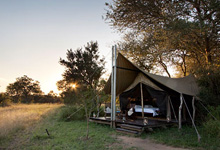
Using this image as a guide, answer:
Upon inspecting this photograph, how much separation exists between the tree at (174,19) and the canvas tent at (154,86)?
170 centimetres

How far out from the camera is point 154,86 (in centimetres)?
721

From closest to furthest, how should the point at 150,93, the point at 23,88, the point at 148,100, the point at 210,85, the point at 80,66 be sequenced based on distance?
1. the point at 210,85
2. the point at 150,93
3. the point at 148,100
4. the point at 80,66
5. the point at 23,88

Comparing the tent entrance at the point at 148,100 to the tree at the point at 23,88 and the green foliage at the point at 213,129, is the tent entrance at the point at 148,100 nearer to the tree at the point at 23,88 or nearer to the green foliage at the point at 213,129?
the green foliage at the point at 213,129

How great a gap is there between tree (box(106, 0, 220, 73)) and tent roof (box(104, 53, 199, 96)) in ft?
4.70

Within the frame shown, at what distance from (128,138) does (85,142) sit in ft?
4.51

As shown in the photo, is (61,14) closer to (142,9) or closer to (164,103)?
(142,9)

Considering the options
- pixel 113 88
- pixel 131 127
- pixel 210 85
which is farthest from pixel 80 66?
pixel 210 85

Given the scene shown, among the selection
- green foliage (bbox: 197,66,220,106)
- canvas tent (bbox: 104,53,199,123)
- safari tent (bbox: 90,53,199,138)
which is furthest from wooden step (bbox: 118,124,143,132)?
green foliage (bbox: 197,66,220,106)

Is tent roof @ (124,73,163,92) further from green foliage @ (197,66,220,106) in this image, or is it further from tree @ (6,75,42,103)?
tree @ (6,75,42,103)

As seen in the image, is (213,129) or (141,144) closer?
(141,144)

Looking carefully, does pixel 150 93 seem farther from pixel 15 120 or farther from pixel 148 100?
pixel 15 120

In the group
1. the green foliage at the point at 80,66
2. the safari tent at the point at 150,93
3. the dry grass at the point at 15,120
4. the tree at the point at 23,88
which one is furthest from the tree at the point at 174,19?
the tree at the point at 23,88

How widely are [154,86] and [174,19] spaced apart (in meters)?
3.19

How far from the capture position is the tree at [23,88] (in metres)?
30.2
